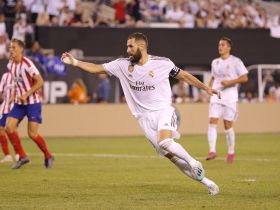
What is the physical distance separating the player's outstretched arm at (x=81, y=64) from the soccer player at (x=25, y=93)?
4417 mm

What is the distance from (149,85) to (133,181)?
2.54 metres

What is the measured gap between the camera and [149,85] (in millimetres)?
12484

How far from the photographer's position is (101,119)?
28859 millimetres

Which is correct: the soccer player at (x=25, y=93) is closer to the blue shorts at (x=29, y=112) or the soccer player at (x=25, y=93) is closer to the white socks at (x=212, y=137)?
the blue shorts at (x=29, y=112)

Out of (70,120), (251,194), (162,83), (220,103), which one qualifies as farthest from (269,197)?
(70,120)

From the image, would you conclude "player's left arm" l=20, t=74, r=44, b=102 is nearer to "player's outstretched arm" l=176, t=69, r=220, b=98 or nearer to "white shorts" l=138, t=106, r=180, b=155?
"white shorts" l=138, t=106, r=180, b=155

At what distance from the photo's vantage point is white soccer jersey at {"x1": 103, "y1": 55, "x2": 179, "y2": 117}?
12.5 meters

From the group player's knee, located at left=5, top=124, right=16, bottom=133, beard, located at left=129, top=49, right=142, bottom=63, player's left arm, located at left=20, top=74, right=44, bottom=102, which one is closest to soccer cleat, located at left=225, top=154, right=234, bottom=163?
player's left arm, located at left=20, top=74, right=44, bottom=102

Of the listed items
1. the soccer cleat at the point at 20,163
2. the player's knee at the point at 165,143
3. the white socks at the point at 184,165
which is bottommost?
the soccer cleat at the point at 20,163

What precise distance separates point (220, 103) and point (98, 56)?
12.2m

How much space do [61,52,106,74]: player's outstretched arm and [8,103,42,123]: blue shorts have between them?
475 cm

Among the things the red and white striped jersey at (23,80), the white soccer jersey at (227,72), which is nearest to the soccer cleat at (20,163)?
the red and white striped jersey at (23,80)

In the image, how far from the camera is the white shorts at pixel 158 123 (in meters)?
12.2

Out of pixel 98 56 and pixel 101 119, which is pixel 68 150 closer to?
pixel 101 119
